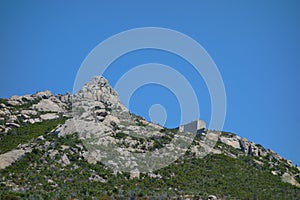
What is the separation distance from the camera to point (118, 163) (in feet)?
301

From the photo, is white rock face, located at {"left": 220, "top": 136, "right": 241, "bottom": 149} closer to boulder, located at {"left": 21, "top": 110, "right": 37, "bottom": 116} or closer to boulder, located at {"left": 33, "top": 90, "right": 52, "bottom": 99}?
boulder, located at {"left": 21, "top": 110, "right": 37, "bottom": 116}

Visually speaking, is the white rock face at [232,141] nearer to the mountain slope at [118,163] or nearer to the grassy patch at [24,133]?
the mountain slope at [118,163]

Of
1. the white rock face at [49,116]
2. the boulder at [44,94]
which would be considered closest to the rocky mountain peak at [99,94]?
the boulder at [44,94]

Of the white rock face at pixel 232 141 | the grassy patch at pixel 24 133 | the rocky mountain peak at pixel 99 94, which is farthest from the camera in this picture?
the rocky mountain peak at pixel 99 94

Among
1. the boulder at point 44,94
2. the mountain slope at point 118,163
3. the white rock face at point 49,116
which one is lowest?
the mountain slope at point 118,163

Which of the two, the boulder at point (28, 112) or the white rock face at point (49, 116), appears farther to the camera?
the boulder at point (28, 112)

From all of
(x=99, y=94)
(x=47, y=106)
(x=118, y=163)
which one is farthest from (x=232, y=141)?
(x=47, y=106)

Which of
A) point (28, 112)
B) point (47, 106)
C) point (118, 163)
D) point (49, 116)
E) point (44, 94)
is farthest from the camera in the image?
point (44, 94)

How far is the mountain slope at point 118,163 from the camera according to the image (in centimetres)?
8000

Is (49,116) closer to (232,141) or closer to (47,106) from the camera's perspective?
(47,106)

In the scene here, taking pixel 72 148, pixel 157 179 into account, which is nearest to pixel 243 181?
pixel 157 179

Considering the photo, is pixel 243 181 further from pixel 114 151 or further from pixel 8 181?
pixel 8 181

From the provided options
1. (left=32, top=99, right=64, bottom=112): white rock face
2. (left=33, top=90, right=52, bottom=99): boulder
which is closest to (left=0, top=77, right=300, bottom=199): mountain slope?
(left=32, top=99, right=64, bottom=112): white rock face

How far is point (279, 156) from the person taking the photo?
13650 cm
